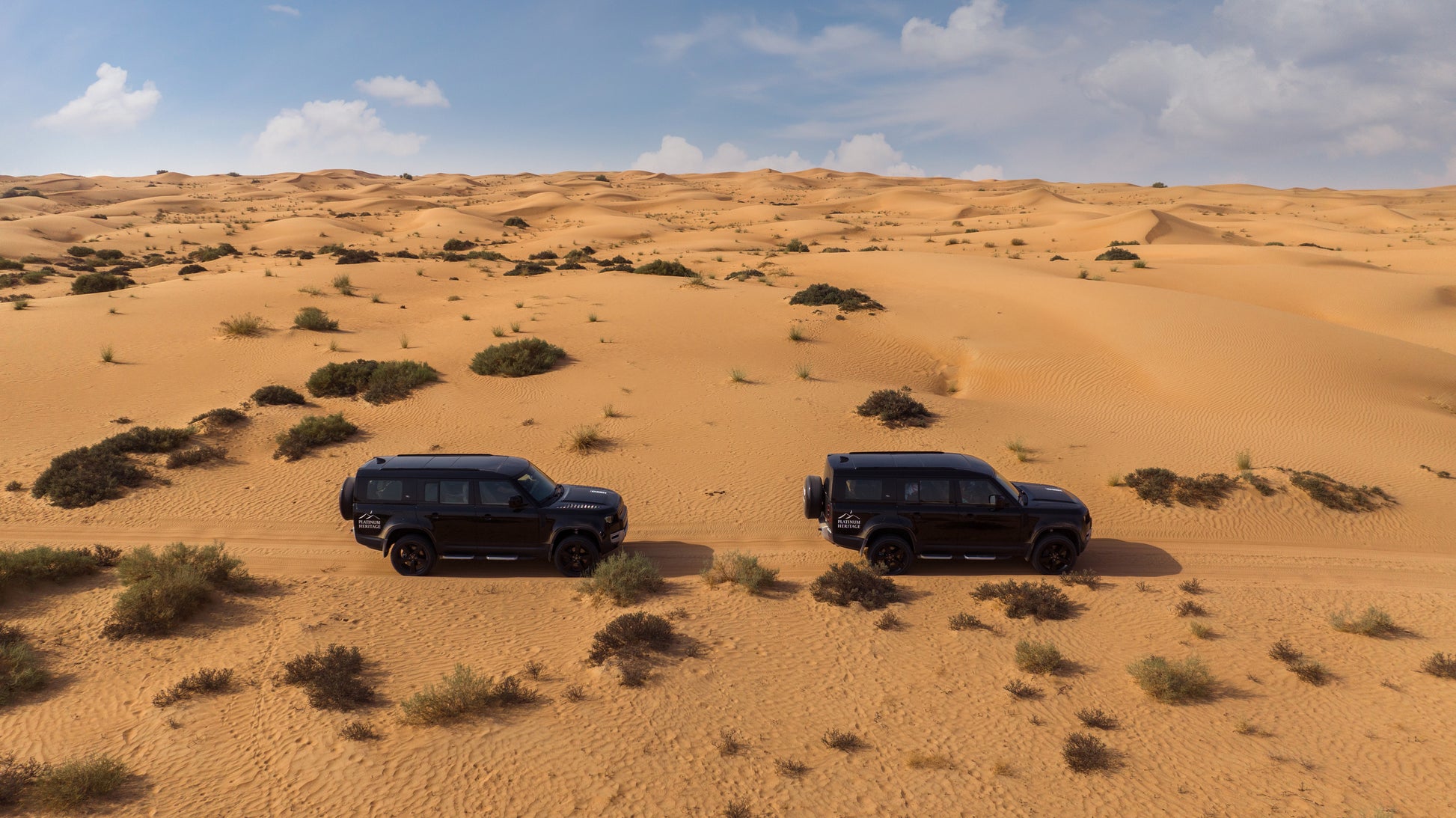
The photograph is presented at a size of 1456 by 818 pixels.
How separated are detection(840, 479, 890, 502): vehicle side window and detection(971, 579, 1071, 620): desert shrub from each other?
6.55 feet

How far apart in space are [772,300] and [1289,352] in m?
17.4

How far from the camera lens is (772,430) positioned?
1747 cm

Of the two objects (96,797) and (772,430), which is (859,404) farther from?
(96,797)

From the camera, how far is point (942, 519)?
1142cm

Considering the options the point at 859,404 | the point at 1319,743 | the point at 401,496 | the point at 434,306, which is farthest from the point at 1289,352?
the point at 434,306

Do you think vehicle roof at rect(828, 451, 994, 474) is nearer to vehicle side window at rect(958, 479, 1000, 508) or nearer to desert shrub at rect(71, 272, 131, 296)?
vehicle side window at rect(958, 479, 1000, 508)

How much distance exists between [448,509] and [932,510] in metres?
7.68

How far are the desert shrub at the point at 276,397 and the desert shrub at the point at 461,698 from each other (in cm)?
1360

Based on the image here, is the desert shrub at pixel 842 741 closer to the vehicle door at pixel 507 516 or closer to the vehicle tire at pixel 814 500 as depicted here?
the vehicle tire at pixel 814 500

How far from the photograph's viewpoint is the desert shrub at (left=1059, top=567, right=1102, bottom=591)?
36.8 ft

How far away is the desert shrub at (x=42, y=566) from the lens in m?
10.1

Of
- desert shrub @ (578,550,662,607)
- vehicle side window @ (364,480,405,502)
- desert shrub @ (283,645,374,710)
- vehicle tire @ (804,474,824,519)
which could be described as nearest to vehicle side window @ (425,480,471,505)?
vehicle side window @ (364,480,405,502)

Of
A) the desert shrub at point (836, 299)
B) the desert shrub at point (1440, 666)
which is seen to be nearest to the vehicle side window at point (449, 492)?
the desert shrub at point (1440, 666)

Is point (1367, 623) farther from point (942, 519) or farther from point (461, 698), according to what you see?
point (461, 698)
